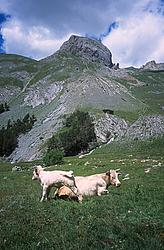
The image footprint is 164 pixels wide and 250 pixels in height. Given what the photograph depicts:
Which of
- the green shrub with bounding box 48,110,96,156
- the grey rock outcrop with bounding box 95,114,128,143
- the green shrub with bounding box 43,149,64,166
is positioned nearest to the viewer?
the green shrub with bounding box 43,149,64,166

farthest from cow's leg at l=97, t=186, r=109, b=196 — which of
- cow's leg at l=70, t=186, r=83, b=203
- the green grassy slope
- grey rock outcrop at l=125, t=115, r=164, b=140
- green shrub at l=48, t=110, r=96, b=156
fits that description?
green shrub at l=48, t=110, r=96, b=156

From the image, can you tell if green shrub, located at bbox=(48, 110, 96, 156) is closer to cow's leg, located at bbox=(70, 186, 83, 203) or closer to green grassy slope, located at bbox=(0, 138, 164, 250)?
cow's leg, located at bbox=(70, 186, 83, 203)

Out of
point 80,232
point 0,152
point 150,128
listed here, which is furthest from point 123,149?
point 0,152

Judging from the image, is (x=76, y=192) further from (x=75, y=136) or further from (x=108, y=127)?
(x=108, y=127)

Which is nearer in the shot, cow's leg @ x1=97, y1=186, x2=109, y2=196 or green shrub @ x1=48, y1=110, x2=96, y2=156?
cow's leg @ x1=97, y1=186, x2=109, y2=196

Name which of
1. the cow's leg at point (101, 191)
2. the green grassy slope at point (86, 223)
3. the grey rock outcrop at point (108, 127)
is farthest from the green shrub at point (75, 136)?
the green grassy slope at point (86, 223)

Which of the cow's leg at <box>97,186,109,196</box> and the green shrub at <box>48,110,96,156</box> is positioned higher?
the green shrub at <box>48,110,96,156</box>

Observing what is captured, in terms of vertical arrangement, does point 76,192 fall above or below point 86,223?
above

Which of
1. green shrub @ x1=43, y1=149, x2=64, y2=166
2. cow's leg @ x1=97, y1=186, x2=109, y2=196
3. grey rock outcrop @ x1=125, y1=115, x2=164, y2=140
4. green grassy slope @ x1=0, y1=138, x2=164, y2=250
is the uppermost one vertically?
grey rock outcrop @ x1=125, y1=115, x2=164, y2=140

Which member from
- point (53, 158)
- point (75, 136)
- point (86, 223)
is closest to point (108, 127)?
point (75, 136)

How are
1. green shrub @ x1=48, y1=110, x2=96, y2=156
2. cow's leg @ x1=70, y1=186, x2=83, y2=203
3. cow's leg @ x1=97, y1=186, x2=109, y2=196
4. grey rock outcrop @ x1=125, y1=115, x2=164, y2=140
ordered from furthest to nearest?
green shrub @ x1=48, y1=110, x2=96, y2=156 < grey rock outcrop @ x1=125, y1=115, x2=164, y2=140 < cow's leg @ x1=97, y1=186, x2=109, y2=196 < cow's leg @ x1=70, y1=186, x2=83, y2=203

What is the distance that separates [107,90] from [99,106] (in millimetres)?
34628

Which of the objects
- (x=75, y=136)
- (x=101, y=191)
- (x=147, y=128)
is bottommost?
(x=101, y=191)

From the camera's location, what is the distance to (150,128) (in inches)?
3211
